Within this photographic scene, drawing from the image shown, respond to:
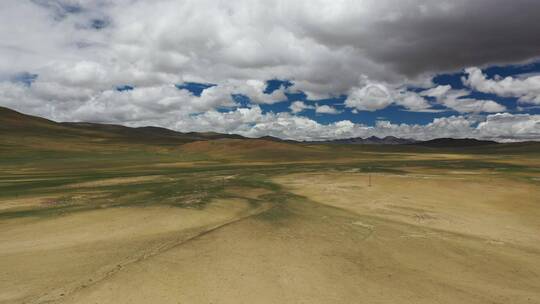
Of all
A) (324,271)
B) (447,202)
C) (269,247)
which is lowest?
(324,271)

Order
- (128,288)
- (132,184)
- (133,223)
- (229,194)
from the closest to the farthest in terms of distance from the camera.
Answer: (128,288)
(133,223)
(229,194)
(132,184)

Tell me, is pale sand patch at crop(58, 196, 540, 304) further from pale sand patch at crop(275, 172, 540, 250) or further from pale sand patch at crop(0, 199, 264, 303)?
pale sand patch at crop(275, 172, 540, 250)

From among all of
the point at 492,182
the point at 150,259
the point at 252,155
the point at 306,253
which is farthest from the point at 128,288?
the point at 252,155

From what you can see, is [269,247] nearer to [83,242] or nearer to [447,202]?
[83,242]

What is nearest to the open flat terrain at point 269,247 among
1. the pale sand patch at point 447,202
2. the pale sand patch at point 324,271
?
the pale sand patch at point 324,271

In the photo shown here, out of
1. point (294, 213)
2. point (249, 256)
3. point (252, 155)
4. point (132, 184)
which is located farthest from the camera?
point (252, 155)

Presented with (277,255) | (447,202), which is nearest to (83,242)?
(277,255)

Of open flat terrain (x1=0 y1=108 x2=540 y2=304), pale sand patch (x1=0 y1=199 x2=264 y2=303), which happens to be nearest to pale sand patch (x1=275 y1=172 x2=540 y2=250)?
open flat terrain (x1=0 y1=108 x2=540 y2=304)

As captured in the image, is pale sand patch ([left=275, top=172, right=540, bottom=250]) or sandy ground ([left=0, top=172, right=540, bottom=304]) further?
pale sand patch ([left=275, top=172, right=540, bottom=250])

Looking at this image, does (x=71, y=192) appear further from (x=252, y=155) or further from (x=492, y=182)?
(x=252, y=155)
